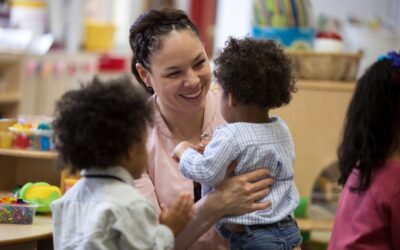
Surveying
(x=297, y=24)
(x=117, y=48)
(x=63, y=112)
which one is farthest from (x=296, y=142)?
(x=117, y=48)

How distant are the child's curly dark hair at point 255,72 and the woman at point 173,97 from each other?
185 millimetres

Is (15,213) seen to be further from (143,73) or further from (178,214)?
(178,214)

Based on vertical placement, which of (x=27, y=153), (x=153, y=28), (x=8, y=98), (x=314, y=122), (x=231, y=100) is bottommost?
(x=8, y=98)

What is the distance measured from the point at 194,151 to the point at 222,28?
8.95 feet

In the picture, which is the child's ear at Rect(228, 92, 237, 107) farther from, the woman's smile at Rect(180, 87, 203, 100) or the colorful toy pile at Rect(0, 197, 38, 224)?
the colorful toy pile at Rect(0, 197, 38, 224)

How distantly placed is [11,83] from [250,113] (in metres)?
3.32

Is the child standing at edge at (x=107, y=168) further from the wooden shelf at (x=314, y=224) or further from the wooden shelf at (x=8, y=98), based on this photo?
the wooden shelf at (x=8, y=98)

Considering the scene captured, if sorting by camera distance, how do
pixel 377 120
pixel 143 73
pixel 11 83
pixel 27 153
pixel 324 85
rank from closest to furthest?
pixel 377 120 → pixel 143 73 → pixel 27 153 → pixel 324 85 → pixel 11 83

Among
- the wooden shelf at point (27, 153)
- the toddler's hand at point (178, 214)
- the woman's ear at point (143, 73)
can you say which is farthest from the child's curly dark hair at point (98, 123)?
the wooden shelf at point (27, 153)

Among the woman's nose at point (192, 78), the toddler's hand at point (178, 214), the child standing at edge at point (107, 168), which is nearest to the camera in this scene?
the child standing at edge at point (107, 168)

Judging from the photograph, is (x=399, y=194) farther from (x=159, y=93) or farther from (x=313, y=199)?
(x=313, y=199)

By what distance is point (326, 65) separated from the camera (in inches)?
137

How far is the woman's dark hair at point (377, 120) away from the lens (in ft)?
5.87

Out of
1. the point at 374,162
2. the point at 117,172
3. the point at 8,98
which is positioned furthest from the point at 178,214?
the point at 8,98
